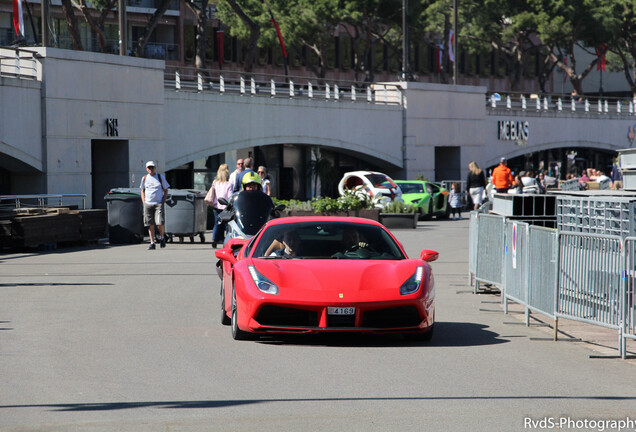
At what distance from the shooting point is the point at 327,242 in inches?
437

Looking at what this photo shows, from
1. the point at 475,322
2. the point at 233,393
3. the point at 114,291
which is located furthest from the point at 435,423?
the point at 114,291

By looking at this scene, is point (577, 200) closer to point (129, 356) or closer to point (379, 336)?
point (379, 336)

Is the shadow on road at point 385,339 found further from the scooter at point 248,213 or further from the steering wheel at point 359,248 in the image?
the scooter at point 248,213

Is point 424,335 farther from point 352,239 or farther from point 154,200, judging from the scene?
point 154,200

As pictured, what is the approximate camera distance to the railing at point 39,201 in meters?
25.6

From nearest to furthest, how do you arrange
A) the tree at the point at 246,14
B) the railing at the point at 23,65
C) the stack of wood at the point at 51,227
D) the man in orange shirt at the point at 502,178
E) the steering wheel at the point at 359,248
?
1. the steering wheel at the point at 359,248
2. the stack of wood at the point at 51,227
3. the railing at the point at 23,65
4. the man in orange shirt at the point at 502,178
5. the tree at the point at 246,14

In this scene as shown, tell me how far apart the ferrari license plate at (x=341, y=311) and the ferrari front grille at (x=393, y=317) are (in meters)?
0.13

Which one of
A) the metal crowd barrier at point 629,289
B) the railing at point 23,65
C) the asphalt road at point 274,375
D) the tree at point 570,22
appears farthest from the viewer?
the tree at point 570,22

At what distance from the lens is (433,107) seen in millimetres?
52500

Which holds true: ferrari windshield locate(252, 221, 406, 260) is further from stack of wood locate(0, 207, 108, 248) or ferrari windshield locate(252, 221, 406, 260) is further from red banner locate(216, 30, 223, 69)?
red banner locate(216, 30, 223, 69)

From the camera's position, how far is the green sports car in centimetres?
3691

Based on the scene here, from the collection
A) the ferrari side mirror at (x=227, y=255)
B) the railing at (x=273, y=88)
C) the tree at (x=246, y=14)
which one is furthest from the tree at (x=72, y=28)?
the ferrari side mirror at (x=227, y=255)

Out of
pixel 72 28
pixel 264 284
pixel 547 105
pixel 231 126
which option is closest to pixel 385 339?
pixel 264 284

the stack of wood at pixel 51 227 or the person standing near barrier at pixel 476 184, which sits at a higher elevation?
the person standing near barrier at pixel 476 184
